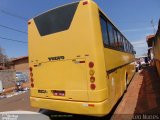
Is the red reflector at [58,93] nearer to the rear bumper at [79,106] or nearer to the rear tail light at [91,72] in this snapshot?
the rear bumper at [79,106]

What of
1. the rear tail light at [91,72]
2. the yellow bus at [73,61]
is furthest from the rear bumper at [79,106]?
the rear tail light at [91,72]

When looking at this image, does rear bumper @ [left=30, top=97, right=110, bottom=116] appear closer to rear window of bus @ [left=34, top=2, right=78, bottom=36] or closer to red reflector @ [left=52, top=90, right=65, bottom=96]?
red reflector @ [left=52, top=90, right=65, bottom=96]

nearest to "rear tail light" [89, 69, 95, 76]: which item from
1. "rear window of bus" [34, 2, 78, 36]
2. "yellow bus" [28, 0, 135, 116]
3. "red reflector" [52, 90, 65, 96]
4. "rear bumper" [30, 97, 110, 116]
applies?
"yellow bus" [28, 0, 135, 116]

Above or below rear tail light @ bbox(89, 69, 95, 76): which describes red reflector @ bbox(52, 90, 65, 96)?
below

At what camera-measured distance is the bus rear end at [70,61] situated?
5719 mm

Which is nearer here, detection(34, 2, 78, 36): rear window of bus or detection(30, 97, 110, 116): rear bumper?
detection(30, 97, 110, 116): rear bumper

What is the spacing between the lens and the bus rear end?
5.72 metres

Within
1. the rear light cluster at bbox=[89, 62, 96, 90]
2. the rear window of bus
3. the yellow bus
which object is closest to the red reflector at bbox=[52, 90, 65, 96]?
the yellow bus

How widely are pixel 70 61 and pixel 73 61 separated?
0.10m

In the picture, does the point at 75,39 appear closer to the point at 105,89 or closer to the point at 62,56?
the point at 62,56

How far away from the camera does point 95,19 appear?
5.88 meters

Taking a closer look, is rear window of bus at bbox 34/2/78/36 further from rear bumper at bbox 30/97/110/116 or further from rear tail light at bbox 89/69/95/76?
rear bumper at bbox 30/97/110/116

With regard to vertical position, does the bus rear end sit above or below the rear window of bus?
below

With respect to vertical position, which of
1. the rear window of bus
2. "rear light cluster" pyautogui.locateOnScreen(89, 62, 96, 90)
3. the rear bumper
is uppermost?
the rear window of bus
